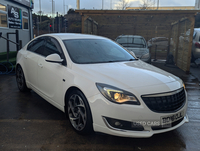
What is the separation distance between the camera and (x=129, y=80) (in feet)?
9.02

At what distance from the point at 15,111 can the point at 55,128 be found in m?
1.17

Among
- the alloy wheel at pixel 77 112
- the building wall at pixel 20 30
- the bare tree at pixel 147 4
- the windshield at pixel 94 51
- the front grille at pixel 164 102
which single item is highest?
the bare tree at pixel 147 4

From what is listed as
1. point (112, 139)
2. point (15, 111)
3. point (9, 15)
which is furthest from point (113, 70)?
point (9, 15)

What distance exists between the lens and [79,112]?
9.65ft

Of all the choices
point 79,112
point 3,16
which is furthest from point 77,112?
point 3,16

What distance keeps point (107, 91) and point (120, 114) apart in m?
0.33

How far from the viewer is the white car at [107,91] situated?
8.29 ft

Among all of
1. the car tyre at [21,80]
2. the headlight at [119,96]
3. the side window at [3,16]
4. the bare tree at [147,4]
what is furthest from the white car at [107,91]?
the bare tree at [147,4]

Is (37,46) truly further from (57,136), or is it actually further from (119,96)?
(119,96)

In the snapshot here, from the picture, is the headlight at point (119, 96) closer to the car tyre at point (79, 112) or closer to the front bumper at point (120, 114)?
the front bumper at point (120, 114)

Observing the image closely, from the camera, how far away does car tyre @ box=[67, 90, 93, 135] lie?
275 centimetres

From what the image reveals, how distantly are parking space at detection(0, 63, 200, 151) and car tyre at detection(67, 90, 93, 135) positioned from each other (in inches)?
6.3

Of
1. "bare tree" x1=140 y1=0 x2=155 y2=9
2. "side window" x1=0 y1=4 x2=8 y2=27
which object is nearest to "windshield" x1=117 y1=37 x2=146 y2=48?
"side window" x1=0 y1=4 x2=8 y2=27

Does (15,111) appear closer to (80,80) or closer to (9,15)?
(80,80)
